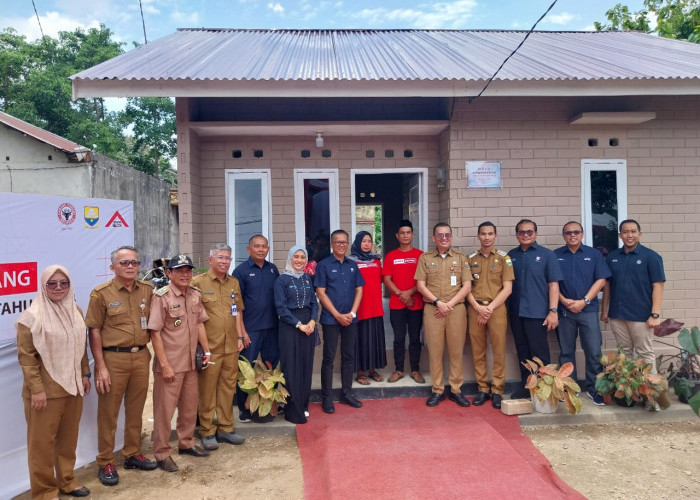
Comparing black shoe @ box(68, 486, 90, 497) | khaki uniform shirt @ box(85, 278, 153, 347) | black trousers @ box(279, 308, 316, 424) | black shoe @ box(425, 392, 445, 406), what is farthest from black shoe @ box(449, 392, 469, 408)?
black shoe @ box(68, 486, 90, 497)

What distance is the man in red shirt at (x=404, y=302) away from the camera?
4.70 meters

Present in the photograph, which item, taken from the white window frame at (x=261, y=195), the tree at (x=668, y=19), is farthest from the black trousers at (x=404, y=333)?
the tree at (x=668, y=19)

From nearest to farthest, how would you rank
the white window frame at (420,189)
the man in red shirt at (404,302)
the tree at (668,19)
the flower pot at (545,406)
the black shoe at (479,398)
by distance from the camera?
the flower pot at (545,406) < the black shoe at (479,398) < the man in red shirt at (404,302) < the white window frame at (420,189) < the tree at (668,19)

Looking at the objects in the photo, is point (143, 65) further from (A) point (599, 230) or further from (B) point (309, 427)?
(A) point (599, 230)

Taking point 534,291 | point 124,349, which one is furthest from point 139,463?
point 534,291

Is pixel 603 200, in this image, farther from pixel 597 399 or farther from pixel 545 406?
pixel 545 406

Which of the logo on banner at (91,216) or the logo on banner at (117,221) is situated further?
the logo on banner at (117,221)

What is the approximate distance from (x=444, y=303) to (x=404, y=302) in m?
0.41

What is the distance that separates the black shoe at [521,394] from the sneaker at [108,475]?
344 cm

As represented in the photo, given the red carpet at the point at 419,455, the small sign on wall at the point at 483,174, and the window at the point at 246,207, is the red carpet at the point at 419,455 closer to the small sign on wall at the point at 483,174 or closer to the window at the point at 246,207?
the window at the point at 246,207

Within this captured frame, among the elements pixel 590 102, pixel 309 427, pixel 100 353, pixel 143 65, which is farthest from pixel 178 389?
pixel 590 102

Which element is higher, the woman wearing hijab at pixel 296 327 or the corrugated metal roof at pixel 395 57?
the corrugated metal roof at pixel 395 57

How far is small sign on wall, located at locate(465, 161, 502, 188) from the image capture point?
5.07 m

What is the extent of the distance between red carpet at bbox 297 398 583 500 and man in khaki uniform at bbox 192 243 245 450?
2.17 feet
